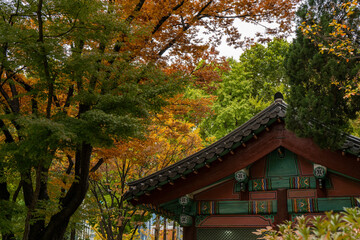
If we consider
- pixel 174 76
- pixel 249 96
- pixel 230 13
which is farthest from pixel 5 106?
pixel 249 96

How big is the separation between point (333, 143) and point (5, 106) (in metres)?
8.08

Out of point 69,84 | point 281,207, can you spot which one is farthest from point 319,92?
point 69,84

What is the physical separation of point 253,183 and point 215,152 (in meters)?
1.20

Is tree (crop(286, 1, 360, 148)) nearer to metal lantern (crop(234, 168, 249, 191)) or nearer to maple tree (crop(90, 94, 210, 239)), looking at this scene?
metal lantern (crop(234, 168, 249, 191))

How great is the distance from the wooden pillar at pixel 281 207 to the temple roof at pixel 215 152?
140cm

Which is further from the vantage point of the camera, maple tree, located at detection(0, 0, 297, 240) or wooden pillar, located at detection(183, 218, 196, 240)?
wooden pillar, located at detection(183, 218, 196, 240)

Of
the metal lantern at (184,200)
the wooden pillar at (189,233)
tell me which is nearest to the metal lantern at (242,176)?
the metal lantern at (184,200)

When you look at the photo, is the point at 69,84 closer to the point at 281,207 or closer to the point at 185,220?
the point at 185,220

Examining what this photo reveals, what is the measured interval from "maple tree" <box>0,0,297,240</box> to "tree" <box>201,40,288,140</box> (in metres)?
11.6

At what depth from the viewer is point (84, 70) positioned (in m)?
7.21

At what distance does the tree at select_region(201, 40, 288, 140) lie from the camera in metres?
21.7

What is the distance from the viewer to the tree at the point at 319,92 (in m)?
6.54

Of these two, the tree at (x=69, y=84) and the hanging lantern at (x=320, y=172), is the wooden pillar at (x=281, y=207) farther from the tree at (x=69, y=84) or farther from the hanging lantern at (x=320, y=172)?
the tree at (x=69, y=84)

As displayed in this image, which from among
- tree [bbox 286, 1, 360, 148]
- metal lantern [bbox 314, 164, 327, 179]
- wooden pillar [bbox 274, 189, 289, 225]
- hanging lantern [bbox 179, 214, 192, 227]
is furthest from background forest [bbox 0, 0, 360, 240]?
hanging lantern [bbox 179, 214, 192, 227]
